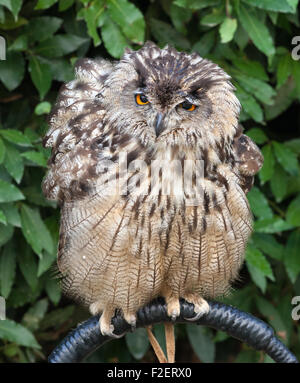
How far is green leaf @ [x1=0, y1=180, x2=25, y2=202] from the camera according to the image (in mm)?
2215

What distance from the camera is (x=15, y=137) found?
7.65 feet

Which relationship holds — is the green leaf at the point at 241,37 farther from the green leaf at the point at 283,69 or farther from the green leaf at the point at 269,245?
the green leaf at the point at 269,245

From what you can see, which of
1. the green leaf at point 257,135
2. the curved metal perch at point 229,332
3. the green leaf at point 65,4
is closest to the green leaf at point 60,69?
the green leaf at point 65,4

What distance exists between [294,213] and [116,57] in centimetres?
97

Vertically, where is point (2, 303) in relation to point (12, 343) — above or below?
above

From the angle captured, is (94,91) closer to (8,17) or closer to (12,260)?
(8,17)

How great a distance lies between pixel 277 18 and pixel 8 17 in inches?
42.3

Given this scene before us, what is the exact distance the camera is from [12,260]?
2590 millimetres

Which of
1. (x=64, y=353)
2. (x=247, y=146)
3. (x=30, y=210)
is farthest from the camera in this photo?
(x=30, y=210)

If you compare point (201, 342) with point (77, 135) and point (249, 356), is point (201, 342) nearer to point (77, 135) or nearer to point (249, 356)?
point (249, 356)

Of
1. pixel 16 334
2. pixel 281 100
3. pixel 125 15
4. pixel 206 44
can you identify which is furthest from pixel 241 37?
pixel 16 334

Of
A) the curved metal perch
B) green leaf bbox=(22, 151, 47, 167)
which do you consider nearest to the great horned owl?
the curved metal perch

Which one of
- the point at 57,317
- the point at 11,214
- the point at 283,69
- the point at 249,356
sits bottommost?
the point at 249,356

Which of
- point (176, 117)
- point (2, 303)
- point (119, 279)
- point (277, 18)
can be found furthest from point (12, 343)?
point (277, 18)
